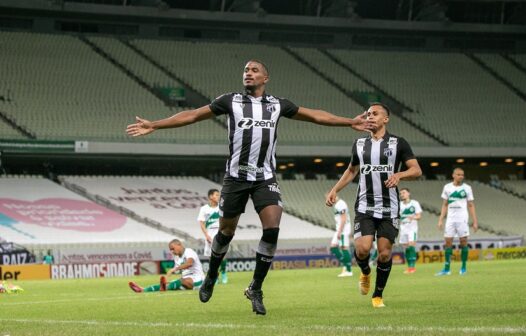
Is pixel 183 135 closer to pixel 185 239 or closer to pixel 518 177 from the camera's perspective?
pixel 185 239

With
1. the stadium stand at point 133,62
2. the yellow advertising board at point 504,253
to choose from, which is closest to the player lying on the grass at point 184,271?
the yellow advertising board at point 504,253

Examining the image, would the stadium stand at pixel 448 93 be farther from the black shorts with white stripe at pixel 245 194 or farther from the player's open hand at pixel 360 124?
the black shorts with white stripe at pixel 245 194

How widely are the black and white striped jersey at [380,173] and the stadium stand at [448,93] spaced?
41.7 meters

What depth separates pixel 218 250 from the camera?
36.9ft

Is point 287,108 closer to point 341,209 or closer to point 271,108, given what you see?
point 271,108

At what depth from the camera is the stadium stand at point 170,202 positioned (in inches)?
1741

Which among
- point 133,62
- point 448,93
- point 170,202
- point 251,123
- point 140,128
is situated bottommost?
point 170,202

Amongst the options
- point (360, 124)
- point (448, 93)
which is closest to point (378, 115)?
point (360, 124)

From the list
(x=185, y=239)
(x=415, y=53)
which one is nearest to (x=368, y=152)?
(x=185, y=239)

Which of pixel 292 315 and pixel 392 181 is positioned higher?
pixel 392 181

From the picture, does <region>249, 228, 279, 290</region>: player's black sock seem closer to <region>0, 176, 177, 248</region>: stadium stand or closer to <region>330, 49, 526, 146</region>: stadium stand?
<region>0, 176, 177, 248</region>: stadium stand

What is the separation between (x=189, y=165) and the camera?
5244 cm

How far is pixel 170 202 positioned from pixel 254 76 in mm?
36299

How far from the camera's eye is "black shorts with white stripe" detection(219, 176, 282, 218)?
1063 centimetres
